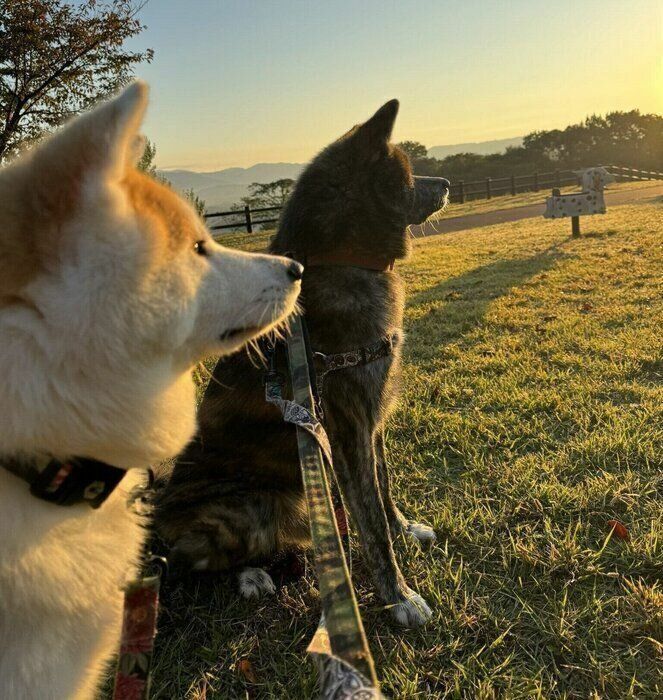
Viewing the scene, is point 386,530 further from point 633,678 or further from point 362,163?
point 362,163

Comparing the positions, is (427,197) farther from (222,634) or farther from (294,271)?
(222,634)

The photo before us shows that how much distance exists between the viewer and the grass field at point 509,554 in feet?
5.40

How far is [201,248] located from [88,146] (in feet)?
1.18

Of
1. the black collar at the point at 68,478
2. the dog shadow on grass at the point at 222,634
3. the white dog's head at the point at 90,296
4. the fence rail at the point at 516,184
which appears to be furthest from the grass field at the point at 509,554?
the fence rail at the point at 516,184

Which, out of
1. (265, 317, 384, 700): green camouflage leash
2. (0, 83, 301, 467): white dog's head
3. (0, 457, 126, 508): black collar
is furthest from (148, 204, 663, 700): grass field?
(0, 83, 301, 467): white dog's head

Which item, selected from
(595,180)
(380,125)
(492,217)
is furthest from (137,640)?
(492,217)

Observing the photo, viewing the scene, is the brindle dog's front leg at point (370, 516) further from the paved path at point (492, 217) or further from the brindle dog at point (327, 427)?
the paved path at point (492, 217)

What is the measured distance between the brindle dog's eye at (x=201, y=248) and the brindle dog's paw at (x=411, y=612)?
140 centimetres

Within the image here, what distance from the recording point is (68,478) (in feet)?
3.32

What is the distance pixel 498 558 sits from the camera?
210 centimetres

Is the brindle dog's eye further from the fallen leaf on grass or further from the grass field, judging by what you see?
the fallen leaf on grass

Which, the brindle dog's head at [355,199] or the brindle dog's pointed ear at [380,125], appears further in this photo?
the brindle dog's pointed ear at [380,125]

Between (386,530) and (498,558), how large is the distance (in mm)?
505

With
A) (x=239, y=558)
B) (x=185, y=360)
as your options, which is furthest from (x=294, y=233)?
Answer: (x=239, y=558)
